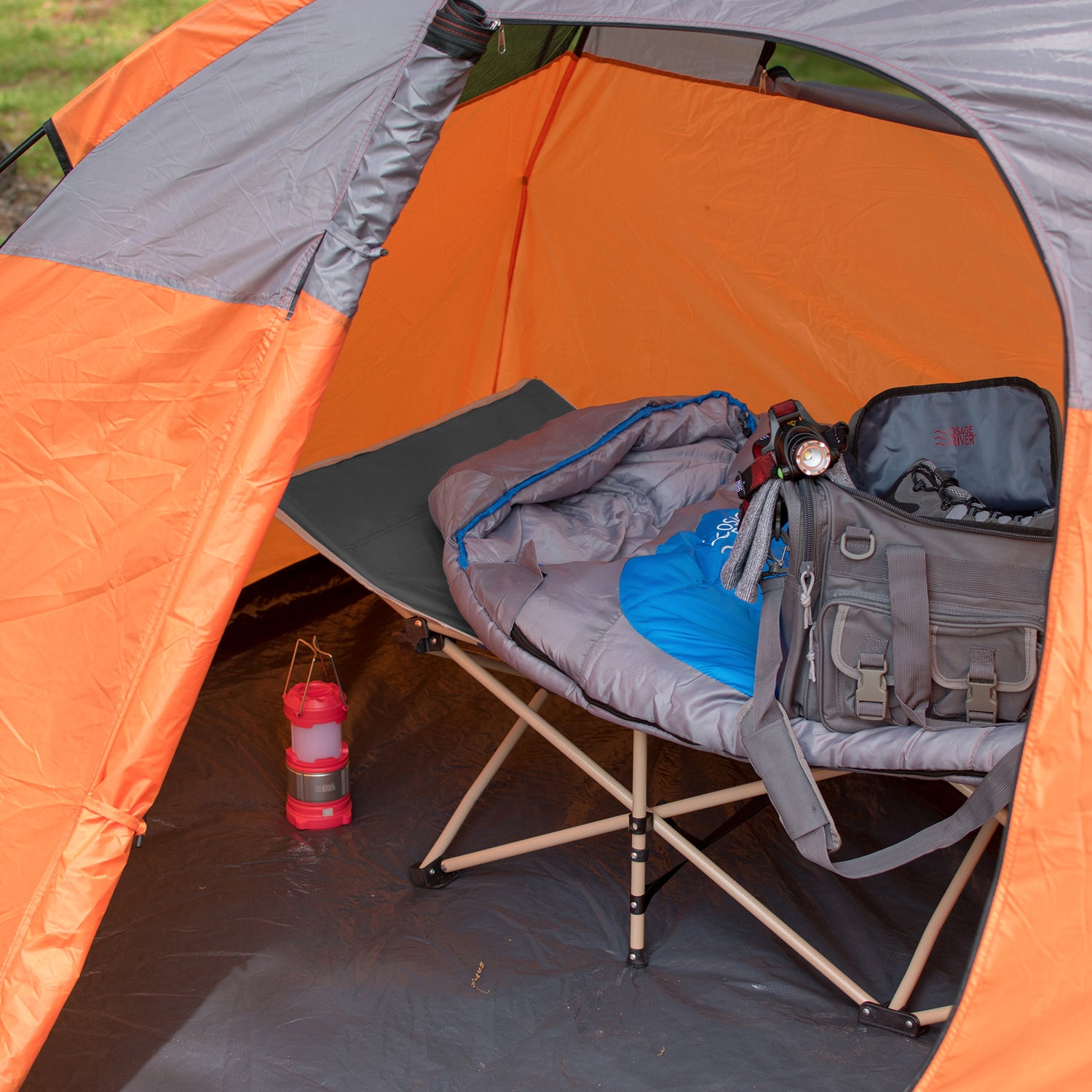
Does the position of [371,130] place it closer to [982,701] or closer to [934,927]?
[982,701]

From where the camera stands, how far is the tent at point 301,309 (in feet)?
4.05

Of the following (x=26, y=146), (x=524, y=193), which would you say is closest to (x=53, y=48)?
(x=524, y=193)

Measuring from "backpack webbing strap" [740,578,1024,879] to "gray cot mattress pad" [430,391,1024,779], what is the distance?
0.15ft

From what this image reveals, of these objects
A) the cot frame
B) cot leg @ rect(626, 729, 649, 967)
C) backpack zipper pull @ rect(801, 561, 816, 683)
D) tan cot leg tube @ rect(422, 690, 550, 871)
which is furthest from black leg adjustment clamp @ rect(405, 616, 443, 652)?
backpack zipper pull @ rect(801, 561, 816, 683)

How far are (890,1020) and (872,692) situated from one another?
1.68 feet

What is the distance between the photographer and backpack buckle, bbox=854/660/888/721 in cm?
150

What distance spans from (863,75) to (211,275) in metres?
3.57

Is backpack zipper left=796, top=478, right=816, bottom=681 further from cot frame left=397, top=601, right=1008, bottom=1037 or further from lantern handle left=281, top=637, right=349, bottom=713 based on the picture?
lantern handle left=281, top=637, right=349, bottom=713

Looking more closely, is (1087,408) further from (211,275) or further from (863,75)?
(863,75)

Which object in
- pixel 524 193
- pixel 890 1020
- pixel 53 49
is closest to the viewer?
pixel 890 1020

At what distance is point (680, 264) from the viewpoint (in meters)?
2.61

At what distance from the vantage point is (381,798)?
2.21 metres

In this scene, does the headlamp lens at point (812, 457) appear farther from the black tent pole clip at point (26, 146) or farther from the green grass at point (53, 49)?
the green grass at point (53, 49)

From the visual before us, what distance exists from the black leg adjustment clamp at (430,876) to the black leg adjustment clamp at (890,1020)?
69 centimetres
